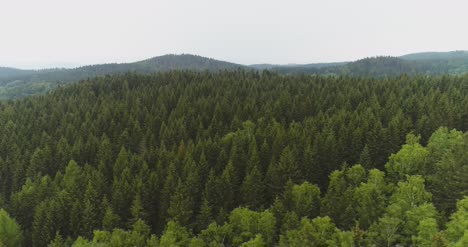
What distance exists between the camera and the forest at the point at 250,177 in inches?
1996

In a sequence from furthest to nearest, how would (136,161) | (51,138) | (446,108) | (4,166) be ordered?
(51,138) → (4,166) → (446,108) → (136,161)

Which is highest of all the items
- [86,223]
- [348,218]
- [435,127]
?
[435,127]

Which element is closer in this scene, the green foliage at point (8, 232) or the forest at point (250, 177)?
the forest at point (250, 177)

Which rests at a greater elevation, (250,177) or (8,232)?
(250,177)

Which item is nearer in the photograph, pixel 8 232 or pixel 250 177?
pixel 8 232

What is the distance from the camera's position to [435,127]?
80.6 metres

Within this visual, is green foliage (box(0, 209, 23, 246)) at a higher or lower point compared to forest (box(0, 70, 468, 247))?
lower

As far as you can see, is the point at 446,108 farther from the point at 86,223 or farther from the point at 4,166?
the point at 4,166

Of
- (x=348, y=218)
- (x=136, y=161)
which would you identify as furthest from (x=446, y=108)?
(x=136, y=161)

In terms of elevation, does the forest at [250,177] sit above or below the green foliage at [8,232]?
above

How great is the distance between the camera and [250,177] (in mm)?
65062

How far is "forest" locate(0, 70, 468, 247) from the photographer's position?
50688 millimetres

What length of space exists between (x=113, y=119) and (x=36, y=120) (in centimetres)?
3065

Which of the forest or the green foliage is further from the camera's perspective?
the green foliage
